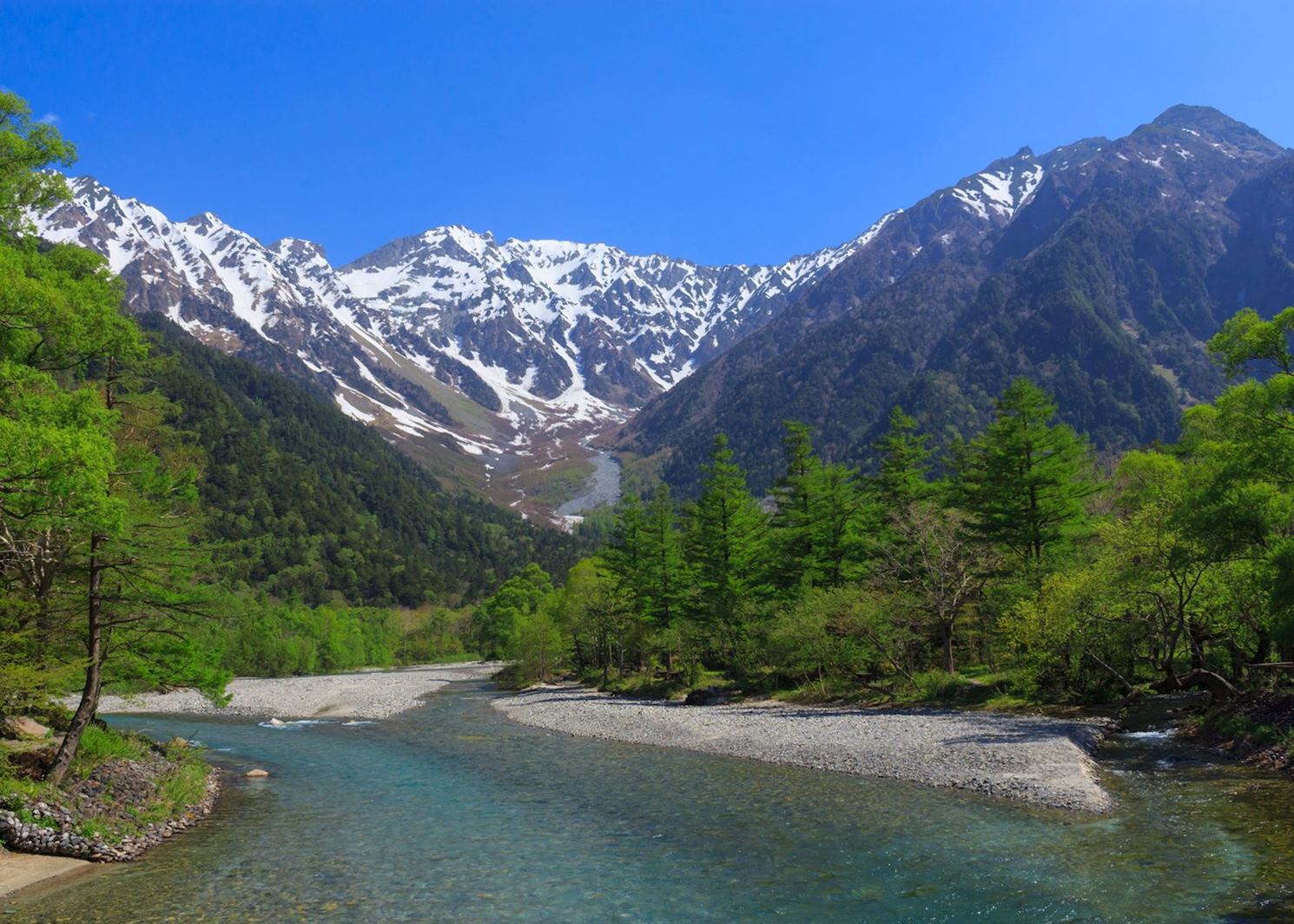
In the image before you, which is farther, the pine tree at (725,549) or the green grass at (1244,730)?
the pine tree at (725,549)

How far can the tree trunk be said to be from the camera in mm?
20953

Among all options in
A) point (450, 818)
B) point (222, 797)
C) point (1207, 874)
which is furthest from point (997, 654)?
point (222, 797)

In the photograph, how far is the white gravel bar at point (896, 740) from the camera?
24516mm

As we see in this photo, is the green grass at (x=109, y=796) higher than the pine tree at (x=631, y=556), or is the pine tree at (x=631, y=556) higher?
the pine tree at (x=631, y=556)

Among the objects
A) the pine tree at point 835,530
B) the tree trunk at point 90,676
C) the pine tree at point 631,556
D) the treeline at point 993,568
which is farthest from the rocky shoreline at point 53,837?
the pine tree at point 631,556

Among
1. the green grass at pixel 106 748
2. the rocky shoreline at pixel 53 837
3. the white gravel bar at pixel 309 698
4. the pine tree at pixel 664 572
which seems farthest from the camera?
the pine tree at pixel 664 572

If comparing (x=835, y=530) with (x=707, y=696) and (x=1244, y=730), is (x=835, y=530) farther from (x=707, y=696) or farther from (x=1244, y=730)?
(x=1244, y=730)

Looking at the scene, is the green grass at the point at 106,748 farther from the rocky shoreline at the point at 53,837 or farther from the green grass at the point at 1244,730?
the green grass at the point at 1244,730

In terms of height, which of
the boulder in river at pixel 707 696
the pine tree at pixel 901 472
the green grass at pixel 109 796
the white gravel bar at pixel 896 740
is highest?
the pine tree at pixel 901 472

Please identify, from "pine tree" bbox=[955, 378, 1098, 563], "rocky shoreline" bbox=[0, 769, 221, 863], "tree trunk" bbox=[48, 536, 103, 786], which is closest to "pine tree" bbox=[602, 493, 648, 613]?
"pine tree" bbox=[955, 378, 1098, 563]

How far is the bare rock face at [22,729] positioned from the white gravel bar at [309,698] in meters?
18.6

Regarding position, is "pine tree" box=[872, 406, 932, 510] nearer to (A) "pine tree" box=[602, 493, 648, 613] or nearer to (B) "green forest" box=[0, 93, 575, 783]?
(A) "pine tree" box=[602, 493, 648, 613]

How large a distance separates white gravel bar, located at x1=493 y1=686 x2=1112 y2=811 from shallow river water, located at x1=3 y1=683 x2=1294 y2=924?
1248 mm

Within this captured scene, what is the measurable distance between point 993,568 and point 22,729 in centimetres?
4353
